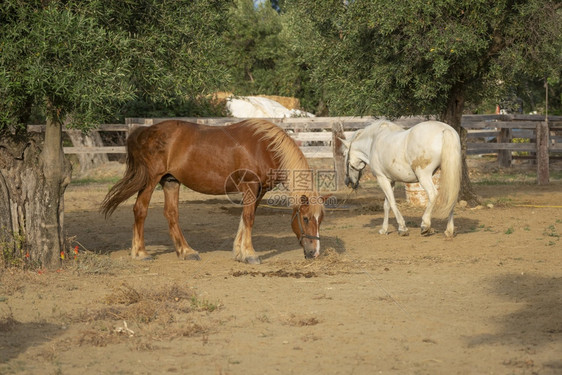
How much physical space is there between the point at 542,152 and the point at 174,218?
11.8 m

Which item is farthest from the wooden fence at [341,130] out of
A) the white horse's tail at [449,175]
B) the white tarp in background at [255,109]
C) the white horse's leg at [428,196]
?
the white horse's tail at [449,175]

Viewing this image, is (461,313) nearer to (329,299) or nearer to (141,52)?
(329,299)

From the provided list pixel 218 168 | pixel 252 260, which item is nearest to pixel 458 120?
pixel 218 168

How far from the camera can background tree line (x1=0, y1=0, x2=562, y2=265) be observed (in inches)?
314

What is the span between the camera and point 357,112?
47.4 ft

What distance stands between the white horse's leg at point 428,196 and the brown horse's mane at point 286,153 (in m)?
2.36

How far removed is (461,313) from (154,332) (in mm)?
2804

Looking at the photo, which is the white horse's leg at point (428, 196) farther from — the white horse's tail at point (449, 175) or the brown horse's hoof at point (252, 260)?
the brown horse's hoof at point (252, 260)

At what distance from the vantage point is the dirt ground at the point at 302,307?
5336mm

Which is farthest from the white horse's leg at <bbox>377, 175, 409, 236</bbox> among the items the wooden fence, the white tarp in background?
the white tarp in background

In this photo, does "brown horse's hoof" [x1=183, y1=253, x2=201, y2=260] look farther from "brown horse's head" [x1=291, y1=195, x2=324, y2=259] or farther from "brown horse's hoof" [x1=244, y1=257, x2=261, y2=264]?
"brown horse's head" [x1=291, y1=195, x2=324, y2=259]

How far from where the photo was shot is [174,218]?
10.2 meters

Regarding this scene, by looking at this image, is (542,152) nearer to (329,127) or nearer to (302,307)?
(329,127)

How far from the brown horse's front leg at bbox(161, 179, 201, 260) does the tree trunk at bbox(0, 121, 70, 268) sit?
1639 mm
